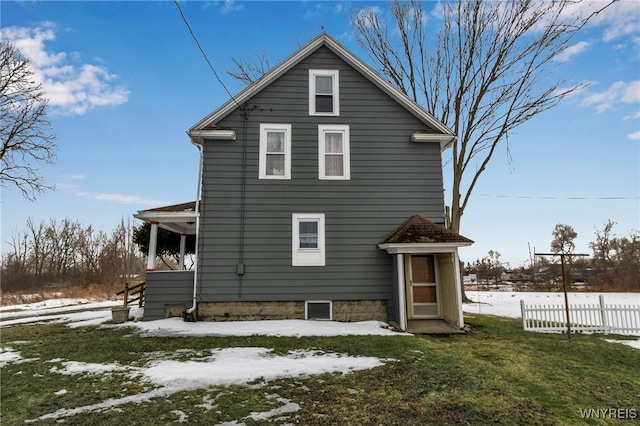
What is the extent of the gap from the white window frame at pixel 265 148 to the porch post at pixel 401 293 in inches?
166

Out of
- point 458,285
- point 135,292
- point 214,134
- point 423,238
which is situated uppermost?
point 214,134

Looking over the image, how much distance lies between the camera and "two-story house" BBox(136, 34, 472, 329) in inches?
391

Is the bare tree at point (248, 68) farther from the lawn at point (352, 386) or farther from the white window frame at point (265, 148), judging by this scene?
the lawn at point (352, 386)

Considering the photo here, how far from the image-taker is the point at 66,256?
32.6m

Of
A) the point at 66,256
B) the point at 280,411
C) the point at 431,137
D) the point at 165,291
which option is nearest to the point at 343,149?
the point at 431,137

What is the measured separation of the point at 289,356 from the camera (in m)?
6.52

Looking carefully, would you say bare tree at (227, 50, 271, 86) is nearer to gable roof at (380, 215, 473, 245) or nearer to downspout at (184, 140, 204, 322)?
downspout at (184, 140, 204, 322)

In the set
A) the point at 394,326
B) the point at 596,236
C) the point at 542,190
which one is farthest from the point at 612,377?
the point at 596,236

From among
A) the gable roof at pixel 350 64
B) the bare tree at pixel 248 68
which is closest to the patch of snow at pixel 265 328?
the gable roof at pixel 350 64

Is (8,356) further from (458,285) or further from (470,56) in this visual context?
(470,56)

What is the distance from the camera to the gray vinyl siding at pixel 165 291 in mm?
10211

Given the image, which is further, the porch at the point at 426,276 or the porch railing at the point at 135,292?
the porch railing at the point at 135,292

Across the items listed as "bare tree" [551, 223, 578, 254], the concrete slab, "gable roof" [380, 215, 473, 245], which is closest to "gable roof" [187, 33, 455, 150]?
"gable roof" [380, 215, 473, 245]

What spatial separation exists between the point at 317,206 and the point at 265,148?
2500 millimetres
